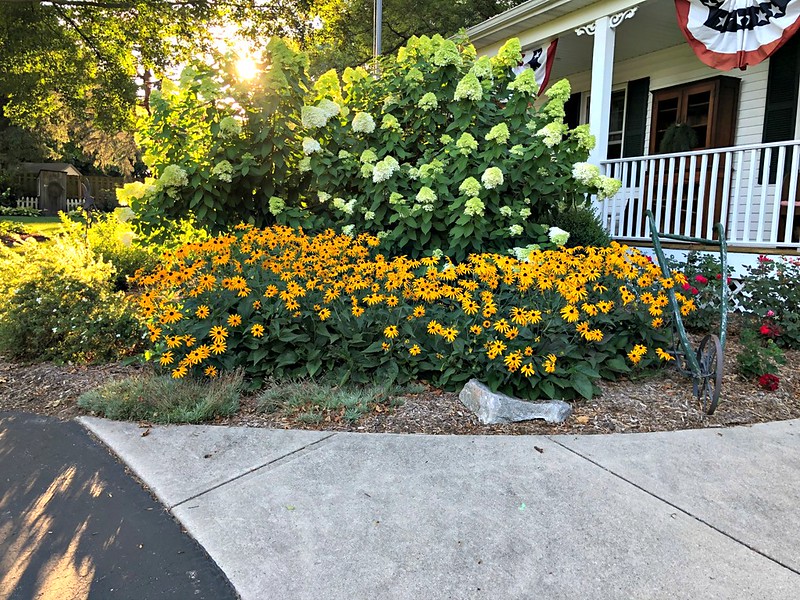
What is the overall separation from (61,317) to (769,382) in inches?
204

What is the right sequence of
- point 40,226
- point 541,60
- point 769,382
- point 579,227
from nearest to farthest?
point 769,382 → point 579,227 → point 541,60 → point 40,226

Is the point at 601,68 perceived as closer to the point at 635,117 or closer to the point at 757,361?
the point at 635,117

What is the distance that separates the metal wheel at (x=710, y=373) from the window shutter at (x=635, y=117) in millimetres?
6198

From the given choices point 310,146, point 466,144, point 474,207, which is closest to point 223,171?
point 310,146

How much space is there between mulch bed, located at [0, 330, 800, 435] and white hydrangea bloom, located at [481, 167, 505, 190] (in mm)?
1945

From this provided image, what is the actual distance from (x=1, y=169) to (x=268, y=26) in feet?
69.3

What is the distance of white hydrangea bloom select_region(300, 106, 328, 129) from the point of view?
215 inches

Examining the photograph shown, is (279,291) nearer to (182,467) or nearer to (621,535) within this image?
(182,467)

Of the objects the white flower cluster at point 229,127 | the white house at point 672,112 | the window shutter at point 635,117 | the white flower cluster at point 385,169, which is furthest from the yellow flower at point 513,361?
the window shutter at point 635,117

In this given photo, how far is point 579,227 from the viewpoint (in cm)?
598

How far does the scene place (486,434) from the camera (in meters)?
3.22

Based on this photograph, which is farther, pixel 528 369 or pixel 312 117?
pixel 312 117

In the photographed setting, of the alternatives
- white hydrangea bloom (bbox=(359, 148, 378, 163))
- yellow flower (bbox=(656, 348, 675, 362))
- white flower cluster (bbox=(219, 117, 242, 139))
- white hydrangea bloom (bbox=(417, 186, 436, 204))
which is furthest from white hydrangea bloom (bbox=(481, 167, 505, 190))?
white flower cluster (bbox=(219, 117, 242, 139))

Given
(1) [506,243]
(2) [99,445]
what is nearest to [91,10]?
(1) [506,243]
